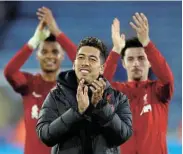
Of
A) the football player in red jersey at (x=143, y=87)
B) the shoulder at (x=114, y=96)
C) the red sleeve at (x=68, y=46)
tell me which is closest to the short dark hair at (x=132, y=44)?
the football player in red jersey at (x=143, y=87)

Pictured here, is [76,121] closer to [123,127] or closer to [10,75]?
[123,127]

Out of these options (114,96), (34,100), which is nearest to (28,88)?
(34,100)

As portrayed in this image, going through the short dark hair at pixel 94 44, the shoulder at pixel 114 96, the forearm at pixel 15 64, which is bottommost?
the shoulder at pixel 114 96

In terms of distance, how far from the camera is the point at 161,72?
8.88 feet

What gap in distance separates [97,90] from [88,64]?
0.13 m

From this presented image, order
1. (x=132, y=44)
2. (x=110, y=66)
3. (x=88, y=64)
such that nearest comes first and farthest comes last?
(x=88, y=64)
(x=110, y=66)
(x=132, y=44)

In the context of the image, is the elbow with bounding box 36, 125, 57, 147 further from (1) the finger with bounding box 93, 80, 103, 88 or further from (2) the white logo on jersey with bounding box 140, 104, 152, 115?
(2) the white logo on jersey with bounding box 140, 104, 152, 115

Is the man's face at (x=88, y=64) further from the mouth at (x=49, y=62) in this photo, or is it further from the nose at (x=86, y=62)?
the mouth at (x=49, y=62)

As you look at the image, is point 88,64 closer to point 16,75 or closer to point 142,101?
point 142,101

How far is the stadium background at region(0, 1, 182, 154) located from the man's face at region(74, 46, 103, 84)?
108 inches

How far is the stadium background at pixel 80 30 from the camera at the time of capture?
443 cm

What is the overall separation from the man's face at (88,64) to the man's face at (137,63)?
1178 millimetres

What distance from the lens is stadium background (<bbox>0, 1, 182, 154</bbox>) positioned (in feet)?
14.5

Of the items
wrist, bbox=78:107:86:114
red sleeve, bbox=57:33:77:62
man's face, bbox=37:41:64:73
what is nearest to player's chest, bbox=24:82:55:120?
man's face, bbox=37:41:64:73
